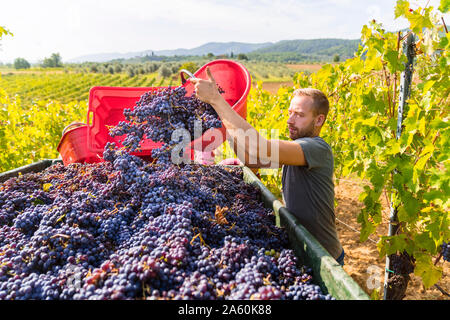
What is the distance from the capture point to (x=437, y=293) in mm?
2914

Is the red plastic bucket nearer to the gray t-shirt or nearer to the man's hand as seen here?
A: the man's hand

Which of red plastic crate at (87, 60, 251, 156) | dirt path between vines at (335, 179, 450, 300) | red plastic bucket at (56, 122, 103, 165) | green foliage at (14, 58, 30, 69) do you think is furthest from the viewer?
green foliage at (14, 58, 30, 69)

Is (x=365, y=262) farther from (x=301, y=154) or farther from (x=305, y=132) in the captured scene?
(x=301, y=154)

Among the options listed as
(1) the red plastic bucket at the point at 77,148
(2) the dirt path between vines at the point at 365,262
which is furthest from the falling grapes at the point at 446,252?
(1) the red plastic bucket at the point at 77,148

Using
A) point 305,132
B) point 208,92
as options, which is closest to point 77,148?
point 208,92

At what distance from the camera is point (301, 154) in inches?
65.1

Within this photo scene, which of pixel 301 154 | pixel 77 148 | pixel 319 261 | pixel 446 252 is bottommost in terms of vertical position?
pixel 446 252

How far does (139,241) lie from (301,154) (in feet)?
3.13

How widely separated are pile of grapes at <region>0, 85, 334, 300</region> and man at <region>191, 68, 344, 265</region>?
216 mm

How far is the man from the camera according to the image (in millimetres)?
1536

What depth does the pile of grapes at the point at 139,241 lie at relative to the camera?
112 centimetres

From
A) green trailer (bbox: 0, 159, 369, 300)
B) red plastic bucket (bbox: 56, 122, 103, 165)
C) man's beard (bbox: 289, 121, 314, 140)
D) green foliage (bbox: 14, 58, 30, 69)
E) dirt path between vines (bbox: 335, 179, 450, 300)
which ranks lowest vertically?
dirt path between vines (bbox: 335, 179, 450, 300)

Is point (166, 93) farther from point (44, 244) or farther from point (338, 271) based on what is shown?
point (338, 271)

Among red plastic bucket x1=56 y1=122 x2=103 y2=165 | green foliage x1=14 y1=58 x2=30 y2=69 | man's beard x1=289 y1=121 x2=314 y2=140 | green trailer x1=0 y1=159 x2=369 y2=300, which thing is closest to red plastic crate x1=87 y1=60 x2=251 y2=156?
red plastic bucket x1=56 y1=122 x2=103 y2=165
